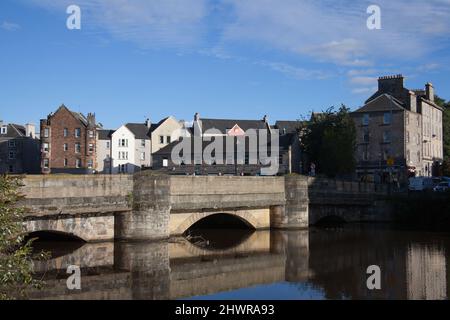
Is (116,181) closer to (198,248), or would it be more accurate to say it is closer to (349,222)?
(198,248)

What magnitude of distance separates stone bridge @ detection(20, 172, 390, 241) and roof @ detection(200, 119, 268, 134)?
1593 inches

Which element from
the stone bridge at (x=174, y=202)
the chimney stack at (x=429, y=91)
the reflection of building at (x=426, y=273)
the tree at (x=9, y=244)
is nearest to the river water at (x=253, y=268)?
the reflection of building at (x=426, y=273)

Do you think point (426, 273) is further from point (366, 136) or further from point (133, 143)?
point (133, 143)

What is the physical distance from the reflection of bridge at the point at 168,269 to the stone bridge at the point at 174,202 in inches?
60.6

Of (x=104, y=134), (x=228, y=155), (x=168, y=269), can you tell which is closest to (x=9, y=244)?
(x=168, y=269)

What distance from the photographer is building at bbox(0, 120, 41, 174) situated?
8738 centimetres

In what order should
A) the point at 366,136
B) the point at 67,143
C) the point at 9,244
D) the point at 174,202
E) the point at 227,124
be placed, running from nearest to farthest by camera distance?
the point at 9,244, the point at 174,202, the point at 366,136, the point at 67,143, the point at 227,124

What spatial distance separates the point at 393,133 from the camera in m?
70.2

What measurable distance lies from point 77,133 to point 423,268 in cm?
6225

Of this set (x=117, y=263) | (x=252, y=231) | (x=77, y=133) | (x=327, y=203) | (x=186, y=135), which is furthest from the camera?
(x=186, y=135)

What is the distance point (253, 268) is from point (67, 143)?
2281 inches

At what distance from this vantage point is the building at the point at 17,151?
8738cm
